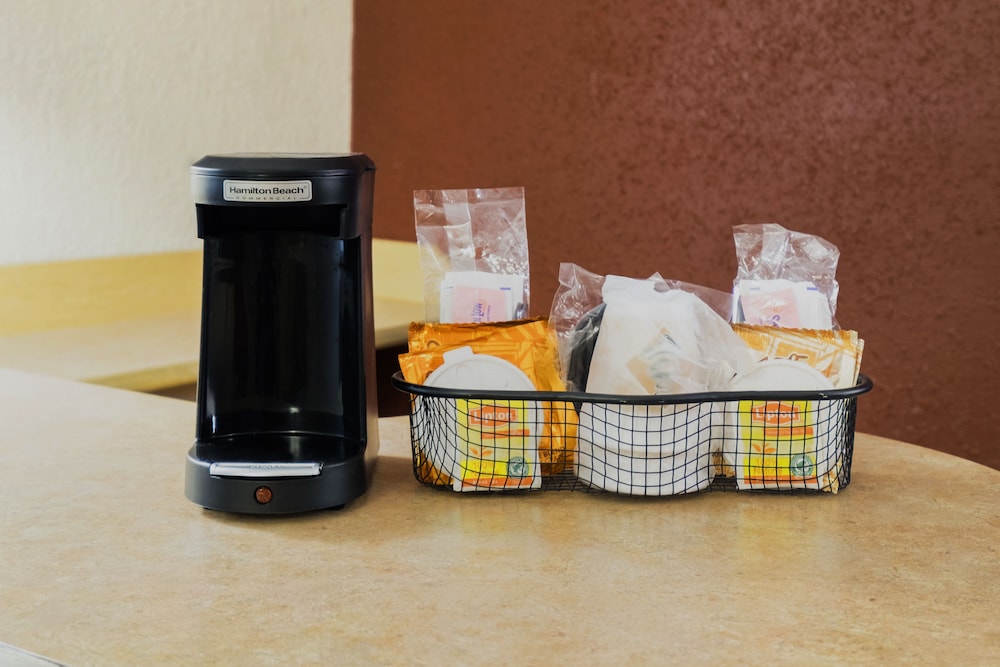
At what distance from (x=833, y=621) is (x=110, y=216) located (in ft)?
6.06

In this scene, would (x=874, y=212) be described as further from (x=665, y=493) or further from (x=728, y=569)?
(x=728, y=569)

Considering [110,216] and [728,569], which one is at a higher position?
[110,216]

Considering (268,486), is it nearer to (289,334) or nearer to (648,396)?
(289,334)

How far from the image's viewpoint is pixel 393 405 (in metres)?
2.31

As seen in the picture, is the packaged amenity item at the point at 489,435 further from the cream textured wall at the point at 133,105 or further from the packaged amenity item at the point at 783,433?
the cream textured wall at the point at 133,105

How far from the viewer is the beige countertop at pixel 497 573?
670 mm

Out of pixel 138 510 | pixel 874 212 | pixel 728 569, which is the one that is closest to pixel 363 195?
pixel 138 510

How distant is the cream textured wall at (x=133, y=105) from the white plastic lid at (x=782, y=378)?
5.21 ft

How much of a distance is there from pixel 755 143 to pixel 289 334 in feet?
4.39

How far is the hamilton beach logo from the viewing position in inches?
34.7

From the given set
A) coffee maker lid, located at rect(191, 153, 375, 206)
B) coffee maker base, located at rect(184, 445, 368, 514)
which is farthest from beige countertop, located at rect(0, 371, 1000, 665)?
coffee maker lid, located at rect(191, 153, 375, 206)

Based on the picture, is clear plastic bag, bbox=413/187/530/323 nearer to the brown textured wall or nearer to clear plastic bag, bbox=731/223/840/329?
clear plastic bag, bbox=731/223/840/329

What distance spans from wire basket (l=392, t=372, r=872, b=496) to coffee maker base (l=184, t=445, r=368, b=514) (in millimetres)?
102

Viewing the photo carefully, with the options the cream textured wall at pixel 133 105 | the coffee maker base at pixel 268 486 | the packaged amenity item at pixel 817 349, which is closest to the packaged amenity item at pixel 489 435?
the coffee maker base at pixel 268 486
